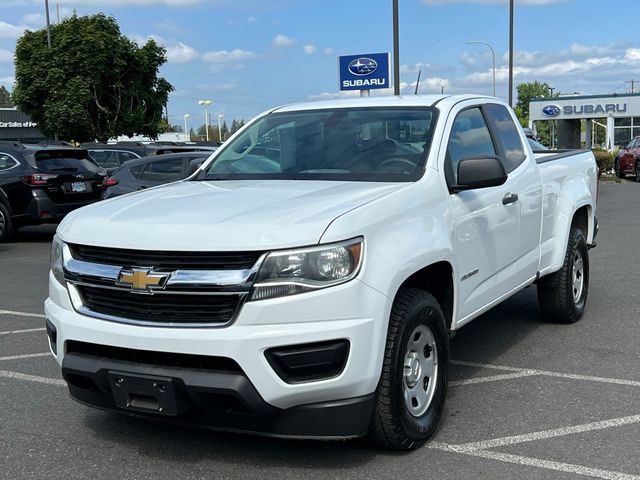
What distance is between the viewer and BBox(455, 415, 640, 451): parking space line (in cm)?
400

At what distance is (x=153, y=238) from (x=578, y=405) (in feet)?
8.98

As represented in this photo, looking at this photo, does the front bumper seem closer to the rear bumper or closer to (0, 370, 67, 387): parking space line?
(0, 370, 67, 387): parking space line

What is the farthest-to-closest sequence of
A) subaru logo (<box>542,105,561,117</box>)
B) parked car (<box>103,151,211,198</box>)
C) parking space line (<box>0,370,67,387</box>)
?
subaru logo (<box>542,105,561,117</box>) → parked car (<box>103,151,211,198</box>) → parking space line (<box>0,370,67,387</box>)

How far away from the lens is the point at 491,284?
489cm

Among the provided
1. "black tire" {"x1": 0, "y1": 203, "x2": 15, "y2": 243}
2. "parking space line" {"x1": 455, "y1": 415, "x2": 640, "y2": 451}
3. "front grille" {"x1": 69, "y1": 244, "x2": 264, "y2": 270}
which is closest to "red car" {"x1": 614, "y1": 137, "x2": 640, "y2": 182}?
"black tire" {"x1": 0, "y1": 203, "x2": 15, "y2": 243}

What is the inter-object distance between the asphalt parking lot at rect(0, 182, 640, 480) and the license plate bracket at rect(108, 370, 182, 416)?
0.45 meters

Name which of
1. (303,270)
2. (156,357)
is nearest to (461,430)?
(303,270)

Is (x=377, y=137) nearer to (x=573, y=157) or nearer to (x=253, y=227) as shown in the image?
(x=253, y=227)

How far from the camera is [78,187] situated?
13164 millimetres

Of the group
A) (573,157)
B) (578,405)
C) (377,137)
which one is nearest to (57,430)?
(377,137)

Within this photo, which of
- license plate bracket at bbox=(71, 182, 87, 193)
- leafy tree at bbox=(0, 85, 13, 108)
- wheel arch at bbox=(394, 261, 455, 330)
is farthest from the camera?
leafy tree at bbox=(0, 85, 13, 108)

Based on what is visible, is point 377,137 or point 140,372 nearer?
point 140,372

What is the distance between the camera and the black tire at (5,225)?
13031 millimetres

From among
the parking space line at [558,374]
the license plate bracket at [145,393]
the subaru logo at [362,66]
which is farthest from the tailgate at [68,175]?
the license plate bracket at [145,393]
